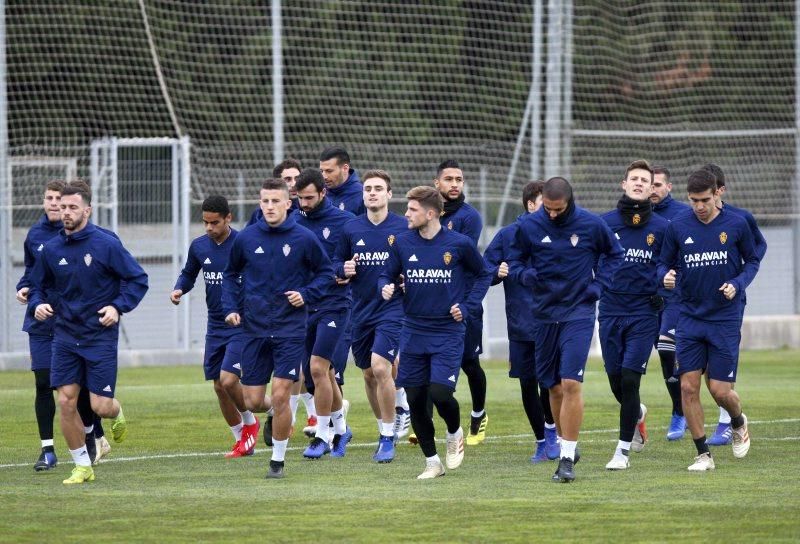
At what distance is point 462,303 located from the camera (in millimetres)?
11055

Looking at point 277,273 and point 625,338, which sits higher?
point 277,273

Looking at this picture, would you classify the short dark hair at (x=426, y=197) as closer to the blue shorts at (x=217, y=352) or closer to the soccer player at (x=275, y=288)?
the soccer player at (x=275, y=288)

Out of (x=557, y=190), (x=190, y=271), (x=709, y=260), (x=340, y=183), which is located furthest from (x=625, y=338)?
(x=190, y=271)

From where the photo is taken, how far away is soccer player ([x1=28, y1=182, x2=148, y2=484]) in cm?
1096

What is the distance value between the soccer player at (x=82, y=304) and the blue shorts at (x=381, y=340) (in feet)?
6.92

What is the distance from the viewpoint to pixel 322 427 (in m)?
12.4

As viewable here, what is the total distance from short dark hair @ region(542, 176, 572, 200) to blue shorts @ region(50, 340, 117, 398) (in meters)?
3.26

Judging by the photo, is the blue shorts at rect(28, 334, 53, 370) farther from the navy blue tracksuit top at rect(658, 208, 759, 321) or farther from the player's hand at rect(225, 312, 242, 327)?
the navy blue tracksuit top at rect(658, 208, 759, 321)

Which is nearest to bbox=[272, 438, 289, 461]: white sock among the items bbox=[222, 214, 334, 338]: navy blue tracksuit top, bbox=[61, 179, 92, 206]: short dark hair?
bbox=[222, 214, 334, 338]: navy blue tracksuit top

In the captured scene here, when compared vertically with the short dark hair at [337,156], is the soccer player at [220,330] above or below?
below

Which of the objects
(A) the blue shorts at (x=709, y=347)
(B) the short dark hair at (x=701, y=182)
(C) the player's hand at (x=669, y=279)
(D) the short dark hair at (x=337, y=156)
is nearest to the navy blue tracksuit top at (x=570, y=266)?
(C) the player's hand at (x=669, y=279)

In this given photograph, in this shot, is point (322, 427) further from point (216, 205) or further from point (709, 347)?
point (709, 347)

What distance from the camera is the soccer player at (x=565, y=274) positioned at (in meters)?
10.7

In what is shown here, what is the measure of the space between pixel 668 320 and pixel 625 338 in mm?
1622
